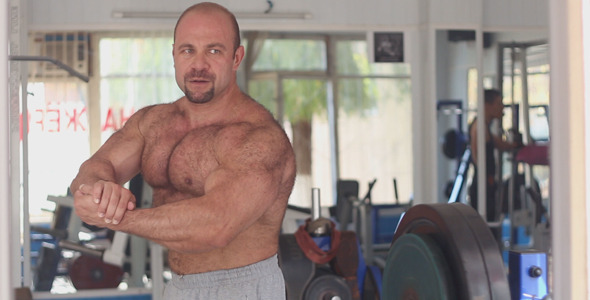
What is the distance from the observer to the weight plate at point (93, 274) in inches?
187

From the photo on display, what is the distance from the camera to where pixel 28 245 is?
178 inches

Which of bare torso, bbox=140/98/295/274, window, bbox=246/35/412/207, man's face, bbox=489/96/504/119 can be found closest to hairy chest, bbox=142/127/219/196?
bare torso, bbox=140/98/295/274

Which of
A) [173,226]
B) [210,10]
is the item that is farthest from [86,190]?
[210,10]

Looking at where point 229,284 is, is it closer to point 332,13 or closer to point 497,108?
point 332,13

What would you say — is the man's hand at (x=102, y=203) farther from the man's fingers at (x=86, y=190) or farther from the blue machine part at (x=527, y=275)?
the blue machine part at (x=527, y=275)

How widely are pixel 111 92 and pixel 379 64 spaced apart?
199cm

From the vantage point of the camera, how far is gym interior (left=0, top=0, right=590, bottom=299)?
152 inches

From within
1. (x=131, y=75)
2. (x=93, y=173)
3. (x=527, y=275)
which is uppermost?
(x=131, y=75)

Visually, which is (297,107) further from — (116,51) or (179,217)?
(179,217)

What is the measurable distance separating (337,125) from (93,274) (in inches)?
91.3

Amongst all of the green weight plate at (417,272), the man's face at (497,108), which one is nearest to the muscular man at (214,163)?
the green weight plate at (417,272)

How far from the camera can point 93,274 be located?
4.76 m

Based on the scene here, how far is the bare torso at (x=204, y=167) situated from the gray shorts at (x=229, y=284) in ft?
0.07

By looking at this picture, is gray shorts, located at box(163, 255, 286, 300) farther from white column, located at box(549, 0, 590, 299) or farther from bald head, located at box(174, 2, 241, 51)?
white column, located at box(549, 0, 590, 299)
